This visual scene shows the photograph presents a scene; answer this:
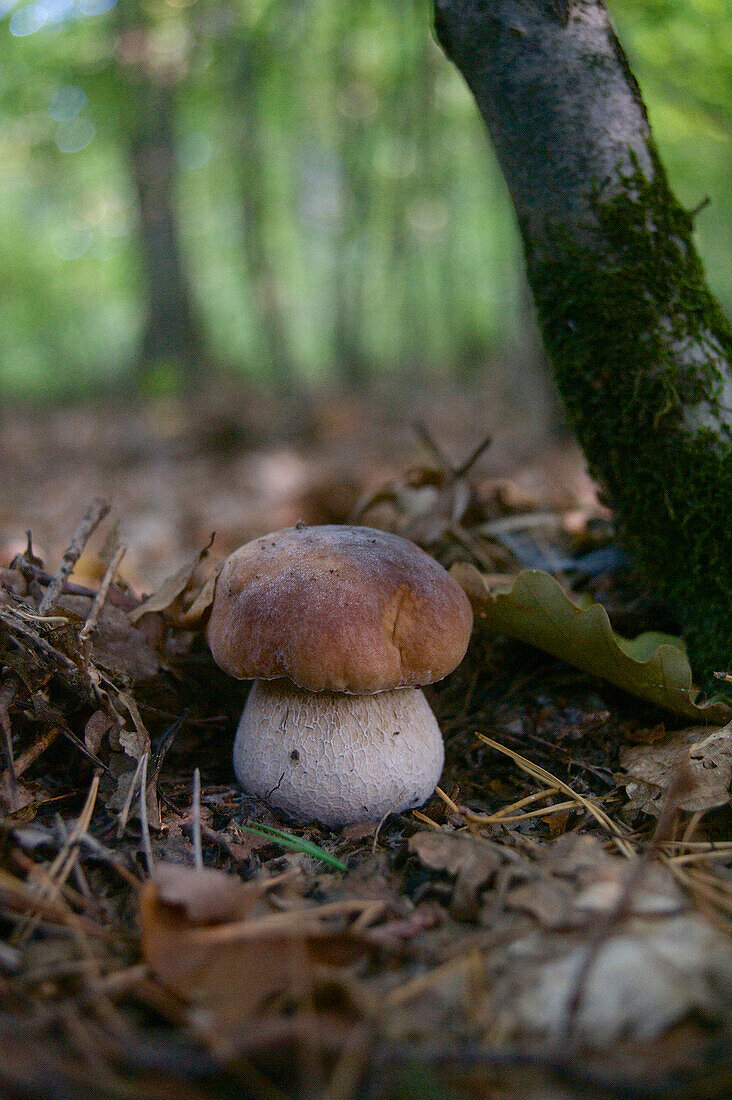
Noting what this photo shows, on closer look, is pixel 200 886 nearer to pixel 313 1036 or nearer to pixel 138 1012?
pixel 138 1012

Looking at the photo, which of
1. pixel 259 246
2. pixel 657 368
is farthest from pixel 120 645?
pixel 259 246

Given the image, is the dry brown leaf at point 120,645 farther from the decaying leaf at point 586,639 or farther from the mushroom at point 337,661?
the decaying leaf at point 586,639

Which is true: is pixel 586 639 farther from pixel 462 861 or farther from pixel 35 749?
pixel 35 749

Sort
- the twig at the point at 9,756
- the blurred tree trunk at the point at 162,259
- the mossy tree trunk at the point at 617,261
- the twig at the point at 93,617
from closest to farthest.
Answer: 1. the twig at the point at 9,756
2. the twig at the point at 93,617
3. the mossy tree trunk at the point at 617,261
4. the blurred tree trunk at the point at 162,259

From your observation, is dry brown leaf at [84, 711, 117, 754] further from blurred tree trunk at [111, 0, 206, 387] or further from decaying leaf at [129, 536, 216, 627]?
blurred tree trunk at [111, 0, 206, 387]

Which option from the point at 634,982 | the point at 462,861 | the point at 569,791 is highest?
the point at 634,982

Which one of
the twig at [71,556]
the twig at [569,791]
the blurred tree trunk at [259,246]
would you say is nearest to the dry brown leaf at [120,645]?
the twig at [71,556]

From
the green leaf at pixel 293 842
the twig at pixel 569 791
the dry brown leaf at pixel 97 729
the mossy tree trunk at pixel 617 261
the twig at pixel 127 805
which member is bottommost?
the twig at pixel 569 791
